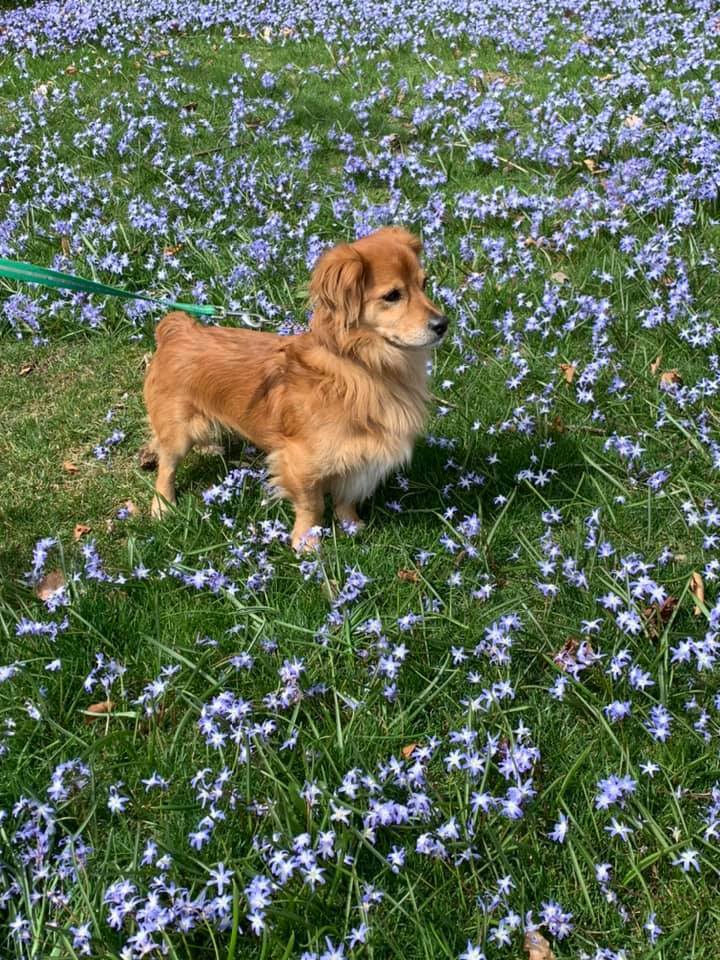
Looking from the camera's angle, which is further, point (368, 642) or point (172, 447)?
point (172, 447)

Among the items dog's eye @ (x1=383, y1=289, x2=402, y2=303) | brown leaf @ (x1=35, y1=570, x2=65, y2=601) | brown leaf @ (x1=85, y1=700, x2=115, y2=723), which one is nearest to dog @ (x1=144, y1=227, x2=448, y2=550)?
dog's eye @ (x1=383, y1=289, x2=402, y2=303)

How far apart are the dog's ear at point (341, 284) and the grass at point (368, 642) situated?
903 millimetres

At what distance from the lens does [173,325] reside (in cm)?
377

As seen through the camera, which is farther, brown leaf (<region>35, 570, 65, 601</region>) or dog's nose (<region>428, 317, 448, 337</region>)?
brown leaf (<region>35, 570, 65, 601</region>)

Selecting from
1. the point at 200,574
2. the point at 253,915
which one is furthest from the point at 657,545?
the point at 253,915

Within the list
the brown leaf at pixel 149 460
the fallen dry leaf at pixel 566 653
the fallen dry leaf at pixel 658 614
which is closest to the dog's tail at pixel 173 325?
the brown leaf at pixel 149 460

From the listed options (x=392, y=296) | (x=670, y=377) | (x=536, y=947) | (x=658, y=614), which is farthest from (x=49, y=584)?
(x=670, y=377)

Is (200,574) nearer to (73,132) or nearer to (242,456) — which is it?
(242,456)

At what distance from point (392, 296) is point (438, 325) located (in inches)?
8.0

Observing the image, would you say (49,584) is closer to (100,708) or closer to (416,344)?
(100,708)

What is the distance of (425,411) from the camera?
3.35 meters

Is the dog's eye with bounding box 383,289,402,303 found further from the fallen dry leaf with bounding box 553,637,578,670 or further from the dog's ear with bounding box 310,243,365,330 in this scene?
the fallen dry leaf with bounding box 553,637,578,670

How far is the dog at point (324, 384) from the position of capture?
2.98 meters

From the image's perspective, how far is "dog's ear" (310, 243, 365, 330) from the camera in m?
2.88
